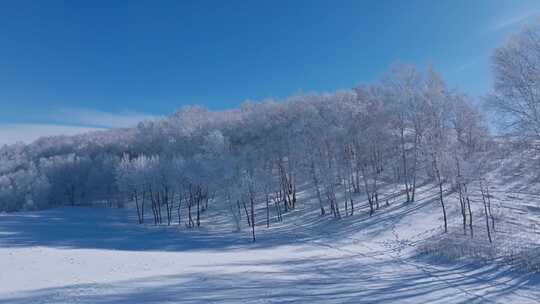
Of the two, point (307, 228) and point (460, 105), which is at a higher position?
point (460, 105)

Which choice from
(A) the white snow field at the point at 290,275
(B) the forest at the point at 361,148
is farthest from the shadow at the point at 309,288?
(B) the forest at the point at 361,148

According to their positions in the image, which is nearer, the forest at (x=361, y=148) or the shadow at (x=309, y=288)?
the shadow at (x=309, y=288)

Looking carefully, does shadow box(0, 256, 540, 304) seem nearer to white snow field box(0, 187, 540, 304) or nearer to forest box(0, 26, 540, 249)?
white snow field box(0, 187, 540, 304)

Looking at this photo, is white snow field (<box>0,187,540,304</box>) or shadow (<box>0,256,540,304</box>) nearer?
shadow (<box>0,256,540,304</box>)

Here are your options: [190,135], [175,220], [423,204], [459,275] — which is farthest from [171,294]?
[190,135]

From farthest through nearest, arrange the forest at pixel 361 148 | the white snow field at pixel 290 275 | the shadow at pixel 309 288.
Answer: the forest at pixel 361 148
the white snow field at pixel 290 275
the shadow at pixel 309 288

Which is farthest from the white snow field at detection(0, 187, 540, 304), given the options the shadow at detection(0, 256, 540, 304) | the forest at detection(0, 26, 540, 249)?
the forest at detection(0, 26, 540, 249)

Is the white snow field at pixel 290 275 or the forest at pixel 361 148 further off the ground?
the forest at pixel 361 148

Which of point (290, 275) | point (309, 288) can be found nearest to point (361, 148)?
point (290, 275)

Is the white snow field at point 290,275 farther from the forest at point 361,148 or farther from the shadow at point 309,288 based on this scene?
the forest at point 361,148

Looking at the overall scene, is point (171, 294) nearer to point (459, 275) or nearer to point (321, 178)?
point (459, 275)

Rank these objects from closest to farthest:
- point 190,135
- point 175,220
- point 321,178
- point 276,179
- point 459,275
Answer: point 459,275
point 321,178
point 276,179
point 175,220
point 190,135
